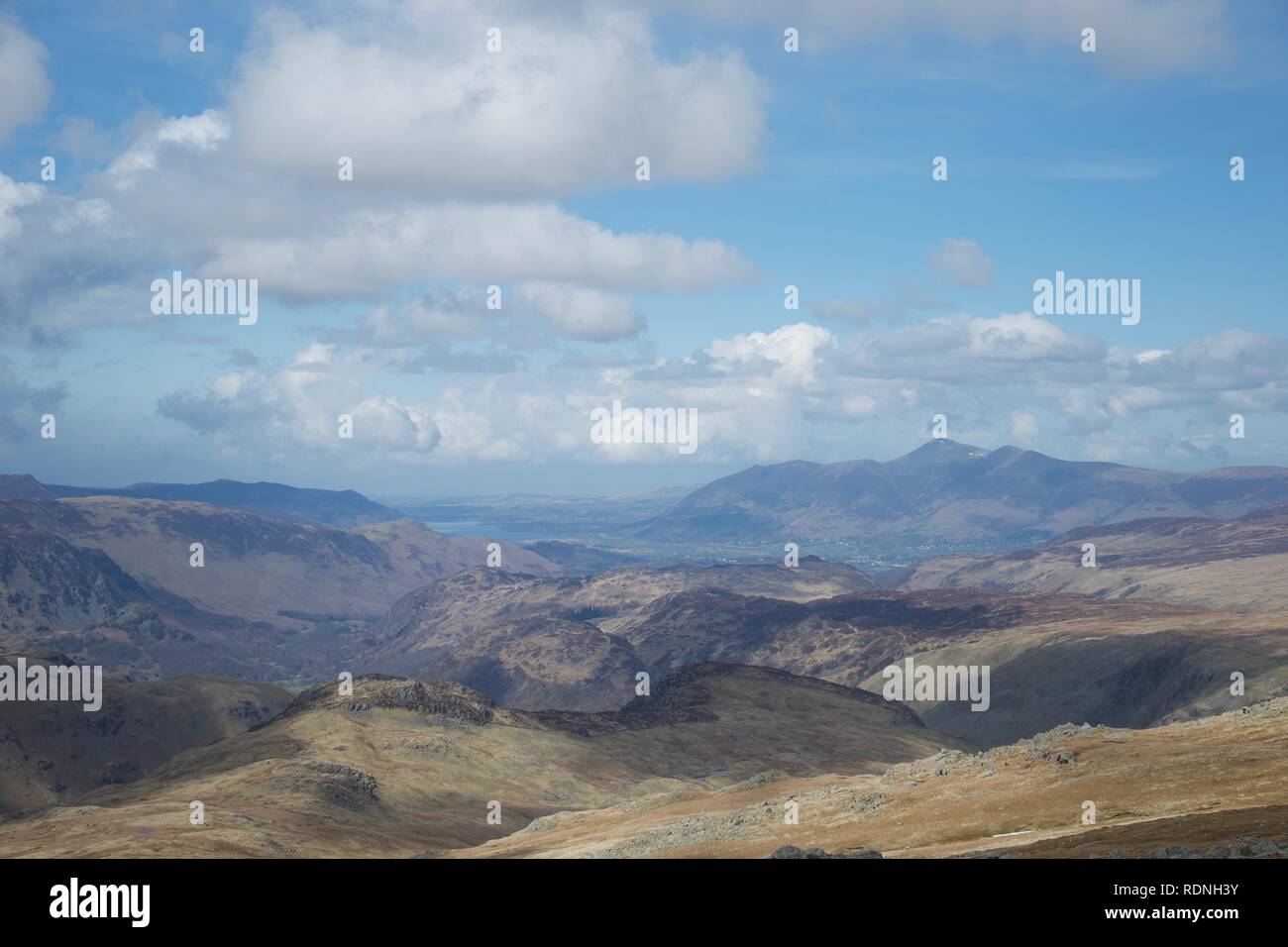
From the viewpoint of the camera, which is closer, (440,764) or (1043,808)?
(1043,808)

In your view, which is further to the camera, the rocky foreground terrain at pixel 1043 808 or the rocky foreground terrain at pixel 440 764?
the rocky foreground terrain at pixel 440 764

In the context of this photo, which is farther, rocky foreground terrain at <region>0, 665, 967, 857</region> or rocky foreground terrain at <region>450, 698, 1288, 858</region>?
rocky foreground terrain at <region>0, 665, 967, 857</region>

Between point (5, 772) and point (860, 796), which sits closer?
point (860, 796)

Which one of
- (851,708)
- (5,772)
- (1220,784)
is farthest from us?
(851,708)

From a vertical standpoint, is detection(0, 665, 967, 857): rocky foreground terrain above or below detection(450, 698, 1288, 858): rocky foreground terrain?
below

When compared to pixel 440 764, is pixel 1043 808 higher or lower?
higher

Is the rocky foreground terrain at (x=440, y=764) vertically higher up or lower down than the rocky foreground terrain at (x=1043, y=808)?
lower down
